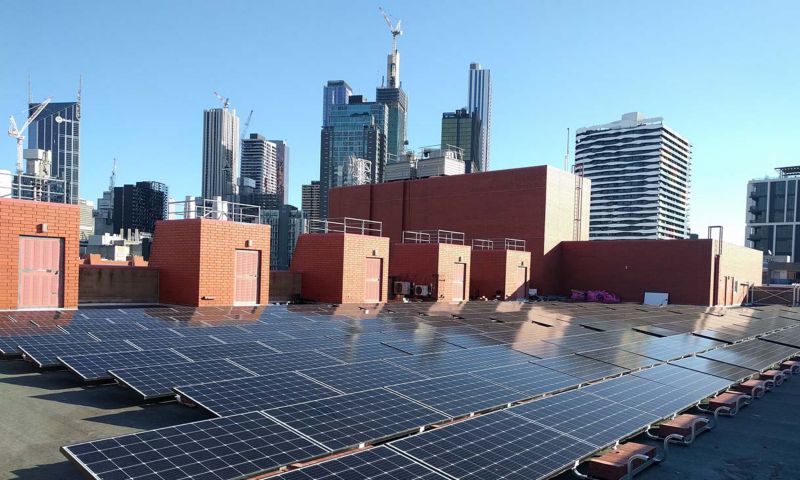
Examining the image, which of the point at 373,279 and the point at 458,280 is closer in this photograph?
the point at 373,279

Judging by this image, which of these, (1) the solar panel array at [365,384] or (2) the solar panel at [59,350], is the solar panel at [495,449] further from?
(2) the solar panel at [59,350]

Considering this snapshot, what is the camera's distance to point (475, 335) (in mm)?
17078

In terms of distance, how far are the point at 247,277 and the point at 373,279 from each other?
814 centimetres

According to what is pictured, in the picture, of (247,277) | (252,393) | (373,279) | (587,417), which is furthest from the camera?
(373,279)

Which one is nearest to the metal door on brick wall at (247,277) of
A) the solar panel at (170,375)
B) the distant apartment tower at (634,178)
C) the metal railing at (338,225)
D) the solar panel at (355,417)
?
the metal railing at (338,225)

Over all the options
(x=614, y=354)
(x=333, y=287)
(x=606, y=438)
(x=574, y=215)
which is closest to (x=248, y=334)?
(x=606, y=438)

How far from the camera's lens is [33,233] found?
16.0m

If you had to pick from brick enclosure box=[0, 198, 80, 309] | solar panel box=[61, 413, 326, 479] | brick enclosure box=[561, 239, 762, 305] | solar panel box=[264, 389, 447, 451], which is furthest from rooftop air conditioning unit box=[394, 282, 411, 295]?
solar panel box=[61, 413, 326, 479]

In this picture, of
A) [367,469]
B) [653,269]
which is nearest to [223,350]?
[367,469]

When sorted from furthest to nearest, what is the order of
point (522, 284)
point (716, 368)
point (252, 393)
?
point (522, 284), point (716, 368), point (252, 393)

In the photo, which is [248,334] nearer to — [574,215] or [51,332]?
[51,332]

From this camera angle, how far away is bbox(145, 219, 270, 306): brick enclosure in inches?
813

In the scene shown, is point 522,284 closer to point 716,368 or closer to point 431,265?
point 431,265

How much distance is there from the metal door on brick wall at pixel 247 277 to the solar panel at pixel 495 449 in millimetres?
16113
